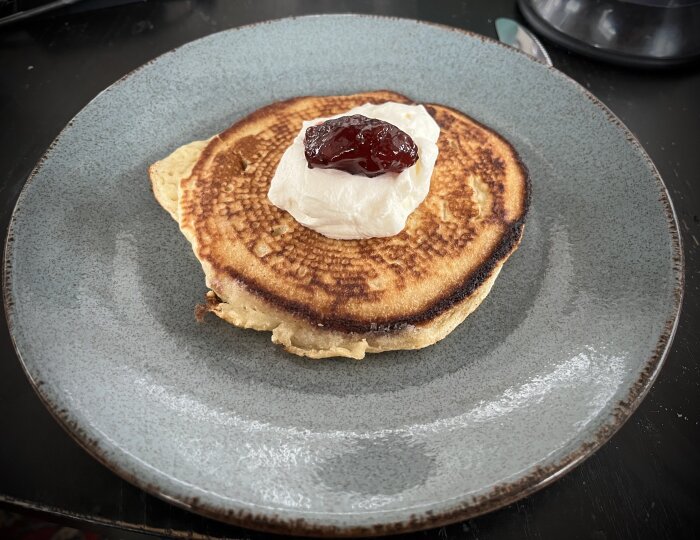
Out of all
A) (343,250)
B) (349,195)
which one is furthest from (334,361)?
(349,195)

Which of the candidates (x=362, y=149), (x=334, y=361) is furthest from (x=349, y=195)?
(x=334, y=361)

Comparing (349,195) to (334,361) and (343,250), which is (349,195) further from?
(334,361)

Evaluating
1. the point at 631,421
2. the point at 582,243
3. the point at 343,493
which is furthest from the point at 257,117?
the point at 631,421

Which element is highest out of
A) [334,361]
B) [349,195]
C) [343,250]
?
[349,195]

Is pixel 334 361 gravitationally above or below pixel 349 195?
below
